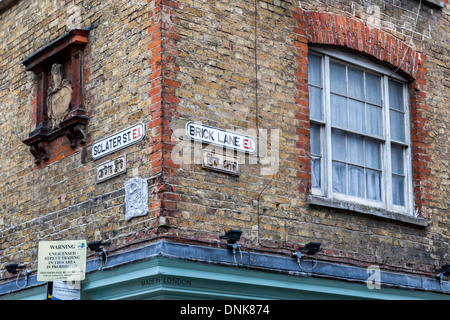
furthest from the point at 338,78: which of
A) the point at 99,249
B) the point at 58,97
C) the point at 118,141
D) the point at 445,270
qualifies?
the point at 99,249

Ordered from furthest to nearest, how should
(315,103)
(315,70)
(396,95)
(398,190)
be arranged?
(396,95), (398,190), (315,70), (315,103)

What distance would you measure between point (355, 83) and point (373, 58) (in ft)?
1.34

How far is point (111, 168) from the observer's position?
9.04 m

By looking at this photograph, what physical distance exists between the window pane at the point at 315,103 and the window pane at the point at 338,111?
0.19m

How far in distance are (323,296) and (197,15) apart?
345 cm

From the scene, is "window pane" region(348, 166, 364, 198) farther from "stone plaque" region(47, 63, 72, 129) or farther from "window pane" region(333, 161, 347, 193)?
"stone plaque" region(47, 63, 72, 129)

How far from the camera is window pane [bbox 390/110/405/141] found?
1079 cm

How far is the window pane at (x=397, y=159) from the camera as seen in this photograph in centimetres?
1070

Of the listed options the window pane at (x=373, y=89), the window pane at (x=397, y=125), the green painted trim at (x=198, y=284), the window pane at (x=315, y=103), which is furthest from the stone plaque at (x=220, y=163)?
the window pane at (x=397, y=125)

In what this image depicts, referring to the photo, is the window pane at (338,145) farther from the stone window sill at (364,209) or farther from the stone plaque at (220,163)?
the stone plaque at (220,163)

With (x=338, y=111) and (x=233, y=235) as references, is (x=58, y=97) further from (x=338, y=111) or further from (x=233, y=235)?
(x=338, y=111)

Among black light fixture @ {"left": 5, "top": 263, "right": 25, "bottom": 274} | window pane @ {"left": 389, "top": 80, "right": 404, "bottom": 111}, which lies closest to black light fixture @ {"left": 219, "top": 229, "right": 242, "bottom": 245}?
black light fixture @ {"left": 5, "top": 263, "right": 25, "bottom": 274}

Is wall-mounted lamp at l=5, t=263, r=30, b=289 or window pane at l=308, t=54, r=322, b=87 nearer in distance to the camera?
wall-mounted lamp at l=5, t=263, r=30, b=289

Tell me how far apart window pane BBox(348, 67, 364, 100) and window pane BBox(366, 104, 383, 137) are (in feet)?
0.70
